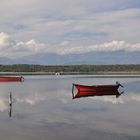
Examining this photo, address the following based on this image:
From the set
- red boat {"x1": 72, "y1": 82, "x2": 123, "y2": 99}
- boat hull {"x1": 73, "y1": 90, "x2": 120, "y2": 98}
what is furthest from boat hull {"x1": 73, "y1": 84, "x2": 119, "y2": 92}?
boat hull {"x1": 73, "y1": 90, "x2": 120, "y2": 98}

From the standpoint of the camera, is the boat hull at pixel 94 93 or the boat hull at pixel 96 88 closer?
the boat hull at pixel 96 88

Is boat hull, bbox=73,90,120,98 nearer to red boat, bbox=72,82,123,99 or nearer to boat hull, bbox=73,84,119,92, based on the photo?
red boat, bbox=72,82,123,99

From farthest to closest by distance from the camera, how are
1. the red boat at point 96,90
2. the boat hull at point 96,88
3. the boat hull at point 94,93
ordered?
the boat hull at point 94,93
the red boat at point 96,90
the boat hull at point 96,88

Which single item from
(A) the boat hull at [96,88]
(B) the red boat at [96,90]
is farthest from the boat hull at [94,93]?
(A) the boat hull at [96,88]

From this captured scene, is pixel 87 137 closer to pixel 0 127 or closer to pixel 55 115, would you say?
pixel 0 127

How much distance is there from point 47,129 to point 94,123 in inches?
194

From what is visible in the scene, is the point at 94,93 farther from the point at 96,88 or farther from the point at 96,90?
the point at 96,88

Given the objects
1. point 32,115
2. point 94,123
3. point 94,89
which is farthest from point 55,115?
point 94,89

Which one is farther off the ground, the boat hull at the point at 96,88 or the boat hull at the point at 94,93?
the boat hull at the point at 96,88

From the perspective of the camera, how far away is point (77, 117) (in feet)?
126

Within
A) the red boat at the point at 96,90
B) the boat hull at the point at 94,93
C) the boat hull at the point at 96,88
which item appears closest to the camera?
the boat hull at the point at 96,88

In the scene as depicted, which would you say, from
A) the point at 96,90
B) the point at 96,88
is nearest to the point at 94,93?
the point at 96,90

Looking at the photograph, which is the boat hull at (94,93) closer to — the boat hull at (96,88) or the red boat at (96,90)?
the red boat at (96,90)

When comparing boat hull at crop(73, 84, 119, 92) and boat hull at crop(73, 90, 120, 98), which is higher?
boat hull at crop(73, 84, 119, 92)
